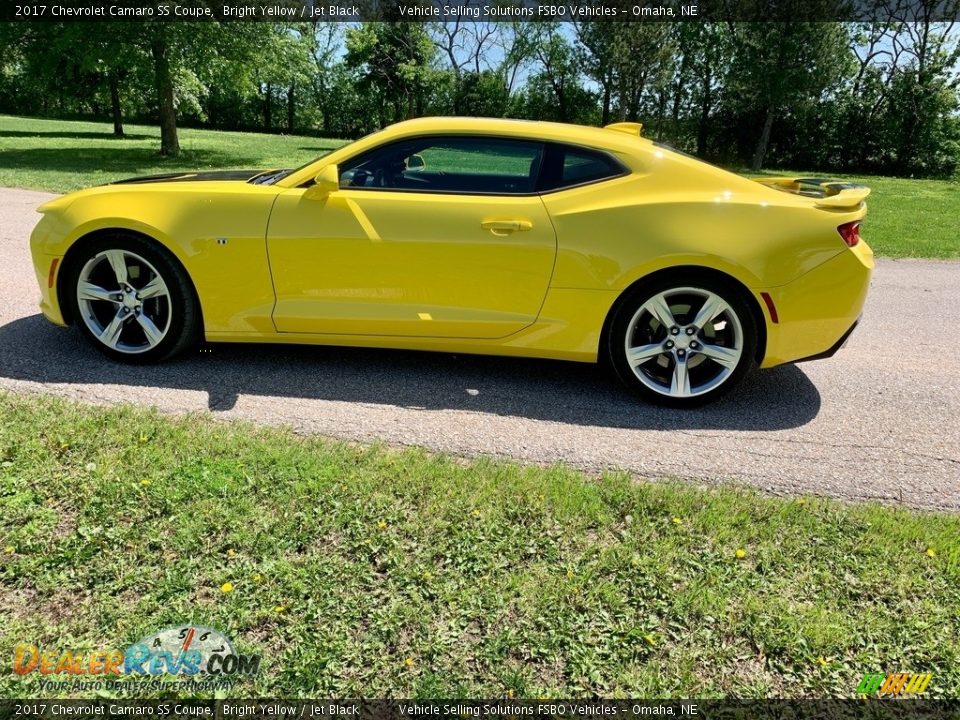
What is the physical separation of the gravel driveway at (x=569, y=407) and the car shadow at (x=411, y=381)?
1 centimetres

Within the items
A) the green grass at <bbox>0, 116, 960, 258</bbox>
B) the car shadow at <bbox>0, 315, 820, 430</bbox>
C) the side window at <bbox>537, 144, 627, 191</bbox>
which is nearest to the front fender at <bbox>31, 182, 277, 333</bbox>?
the car shadow at <bbox>0, 315, 820, 430</bbox>

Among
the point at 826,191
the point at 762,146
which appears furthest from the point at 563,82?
the point at 826,191

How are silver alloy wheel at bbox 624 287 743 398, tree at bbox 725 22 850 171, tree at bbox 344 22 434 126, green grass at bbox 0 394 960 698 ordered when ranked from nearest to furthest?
green grass at bbox 0 394 960 698, silver alloy wheel at bbox 624 287 743 398, tree at bbox 725 22 850 171, tree at bbox 344 22 434 126

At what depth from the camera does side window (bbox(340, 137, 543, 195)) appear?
4031mm

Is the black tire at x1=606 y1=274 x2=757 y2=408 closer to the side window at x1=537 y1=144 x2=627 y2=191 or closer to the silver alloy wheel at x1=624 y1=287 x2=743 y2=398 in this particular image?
the silver alloy wheel at x1=624 y1=287 x2=743 y2=398

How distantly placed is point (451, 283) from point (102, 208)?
2097mm

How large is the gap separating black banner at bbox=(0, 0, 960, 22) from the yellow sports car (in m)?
15.8

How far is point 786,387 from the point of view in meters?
4.52

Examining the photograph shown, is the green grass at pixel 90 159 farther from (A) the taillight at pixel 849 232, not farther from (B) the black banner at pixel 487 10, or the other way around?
(A) the taillight at pixel 849 232

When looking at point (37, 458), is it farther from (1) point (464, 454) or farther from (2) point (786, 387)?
(2) point (786, 387)

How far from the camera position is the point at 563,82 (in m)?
43.7

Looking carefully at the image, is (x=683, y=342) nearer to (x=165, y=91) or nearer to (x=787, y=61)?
(x=165, y=91)

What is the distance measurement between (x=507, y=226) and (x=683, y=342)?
1.21 m

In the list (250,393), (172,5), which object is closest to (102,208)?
(250,393)
